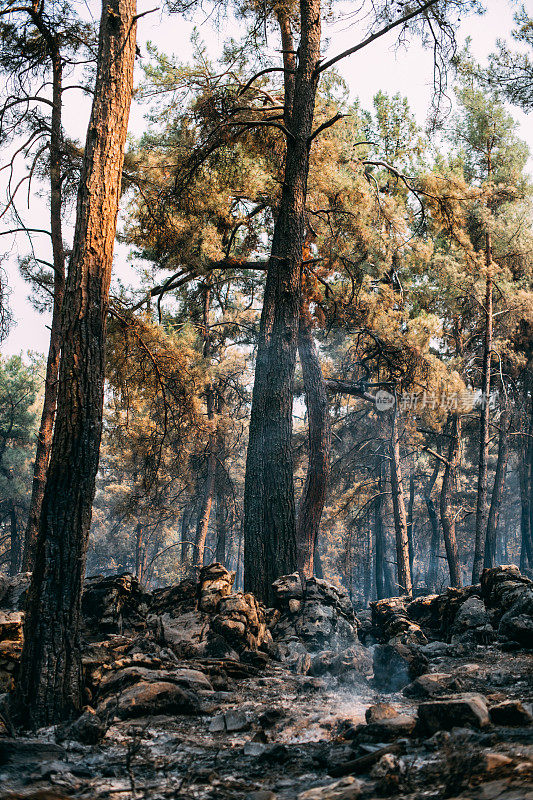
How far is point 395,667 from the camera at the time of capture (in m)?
4.95

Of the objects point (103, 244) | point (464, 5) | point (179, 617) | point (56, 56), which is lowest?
point (179, 617)

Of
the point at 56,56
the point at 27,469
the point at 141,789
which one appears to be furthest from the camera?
the point at 27,469

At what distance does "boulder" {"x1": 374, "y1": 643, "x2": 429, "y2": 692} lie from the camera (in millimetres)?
4777

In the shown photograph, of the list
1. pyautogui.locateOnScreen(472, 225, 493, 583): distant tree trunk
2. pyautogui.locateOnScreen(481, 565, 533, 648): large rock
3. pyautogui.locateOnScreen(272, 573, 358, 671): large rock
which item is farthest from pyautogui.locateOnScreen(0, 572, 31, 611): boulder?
pyautogui.locateOnScreen(472, 225, 493, 583): distant tree trunk

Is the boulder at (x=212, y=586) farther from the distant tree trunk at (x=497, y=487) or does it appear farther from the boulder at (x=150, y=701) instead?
the distant tree trunk at (x=497, y=487)

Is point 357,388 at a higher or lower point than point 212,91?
lower

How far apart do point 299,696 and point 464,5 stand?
8917 mm

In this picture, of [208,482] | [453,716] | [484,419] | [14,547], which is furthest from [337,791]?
[14,547]

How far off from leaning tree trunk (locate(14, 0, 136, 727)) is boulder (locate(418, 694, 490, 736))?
2.34 meters

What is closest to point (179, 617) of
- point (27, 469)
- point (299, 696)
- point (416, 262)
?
point (299, 696)

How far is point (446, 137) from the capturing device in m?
16.2

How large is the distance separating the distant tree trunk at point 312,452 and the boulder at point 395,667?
19.4 feet

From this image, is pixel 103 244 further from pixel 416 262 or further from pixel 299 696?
pixel 416 262

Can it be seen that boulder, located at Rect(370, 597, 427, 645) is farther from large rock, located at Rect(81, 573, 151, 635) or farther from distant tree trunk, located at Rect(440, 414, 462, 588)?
distant tree trunk, located at Rect(440, 414, 462, 588)
